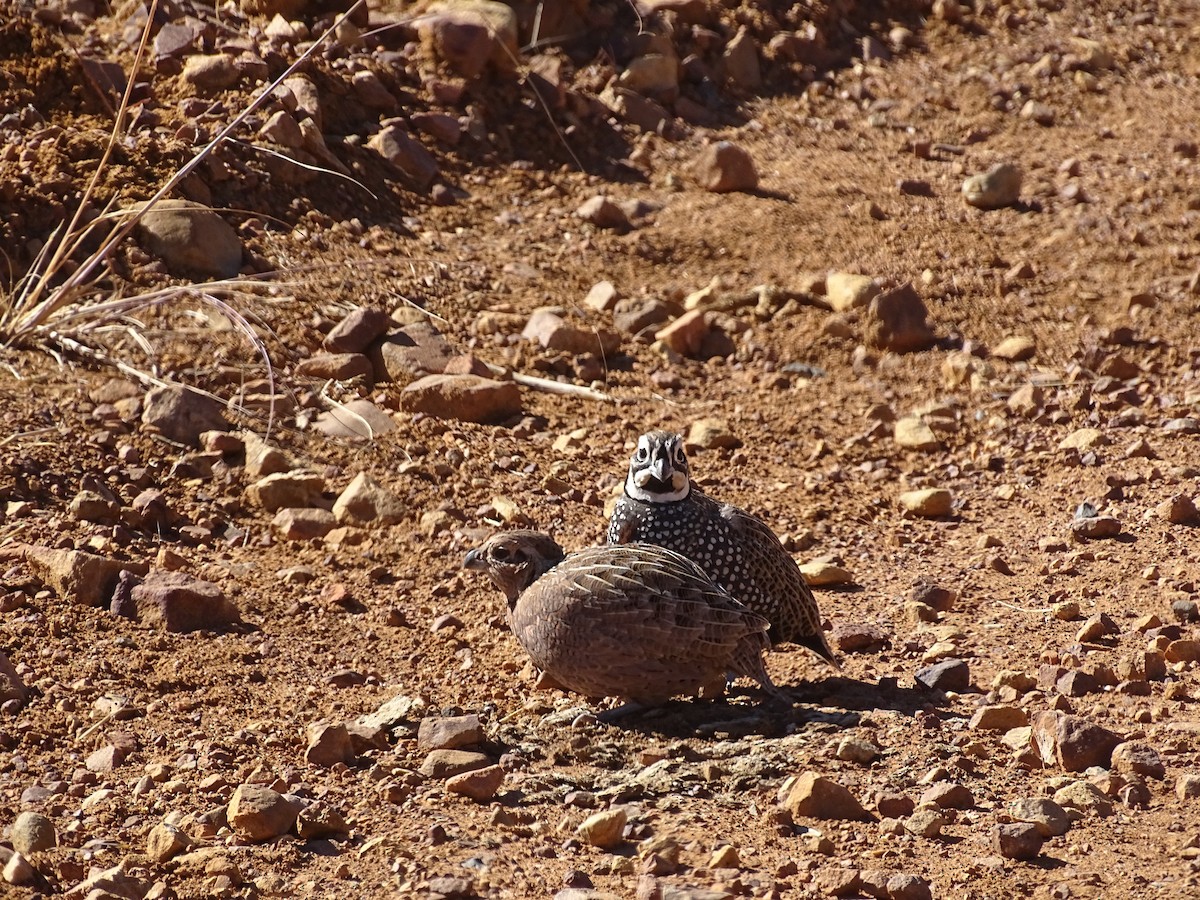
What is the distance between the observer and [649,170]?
11.0 metres

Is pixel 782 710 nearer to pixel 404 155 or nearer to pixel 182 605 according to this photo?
pixel 182 605

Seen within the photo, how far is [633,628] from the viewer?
5.61m

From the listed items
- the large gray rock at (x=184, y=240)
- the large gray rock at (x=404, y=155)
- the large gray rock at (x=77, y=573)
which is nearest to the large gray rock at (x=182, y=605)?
the large gray rock at (x=77, y=573)

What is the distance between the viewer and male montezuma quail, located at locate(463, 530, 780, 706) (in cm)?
562

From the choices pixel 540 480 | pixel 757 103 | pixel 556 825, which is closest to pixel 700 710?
pixel 556 825

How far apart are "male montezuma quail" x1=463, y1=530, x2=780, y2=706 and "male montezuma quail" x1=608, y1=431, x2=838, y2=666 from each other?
365 mm

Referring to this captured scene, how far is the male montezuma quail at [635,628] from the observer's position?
18.5ft

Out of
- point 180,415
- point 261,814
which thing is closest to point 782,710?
point 261,814

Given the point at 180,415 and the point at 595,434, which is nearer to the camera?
the point at 180,415

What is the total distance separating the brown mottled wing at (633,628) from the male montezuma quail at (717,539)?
0.42m

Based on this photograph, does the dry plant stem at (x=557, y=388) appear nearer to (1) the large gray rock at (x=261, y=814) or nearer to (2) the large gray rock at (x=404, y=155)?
(2) the large gray rock at (x=404, y=155)

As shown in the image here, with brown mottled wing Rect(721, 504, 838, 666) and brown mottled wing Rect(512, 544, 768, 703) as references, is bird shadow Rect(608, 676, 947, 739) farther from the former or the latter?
brown mottled wing Rect(721, 504, 838, 666)

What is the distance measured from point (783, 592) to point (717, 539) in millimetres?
349

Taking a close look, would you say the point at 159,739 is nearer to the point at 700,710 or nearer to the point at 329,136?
the point at 700,710
